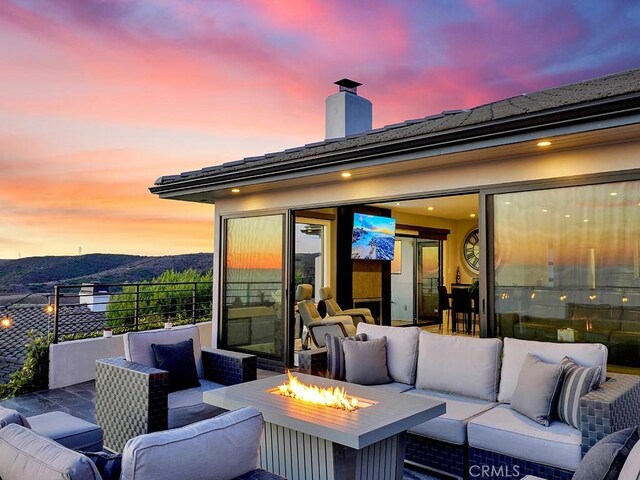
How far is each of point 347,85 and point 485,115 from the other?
17.8 ft

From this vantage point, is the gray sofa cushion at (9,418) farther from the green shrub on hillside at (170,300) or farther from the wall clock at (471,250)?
the wall clock at (471,250)

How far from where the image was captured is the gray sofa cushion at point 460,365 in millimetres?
3753

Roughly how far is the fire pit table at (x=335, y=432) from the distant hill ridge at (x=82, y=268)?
9459 millimetres

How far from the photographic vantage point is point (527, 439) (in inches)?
116

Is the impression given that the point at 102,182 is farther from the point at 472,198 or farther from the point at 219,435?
the point at 219,435

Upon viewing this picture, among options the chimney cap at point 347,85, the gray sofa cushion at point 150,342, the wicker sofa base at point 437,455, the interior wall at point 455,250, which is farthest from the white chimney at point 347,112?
the wicker sofa base at point 437,455

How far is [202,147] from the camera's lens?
9.69 meters

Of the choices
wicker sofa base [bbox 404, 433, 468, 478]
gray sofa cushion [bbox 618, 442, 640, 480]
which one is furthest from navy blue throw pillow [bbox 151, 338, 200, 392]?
gray sofa cushion [bbox 618, 442, 640, 480]

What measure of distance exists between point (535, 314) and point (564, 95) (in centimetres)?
189

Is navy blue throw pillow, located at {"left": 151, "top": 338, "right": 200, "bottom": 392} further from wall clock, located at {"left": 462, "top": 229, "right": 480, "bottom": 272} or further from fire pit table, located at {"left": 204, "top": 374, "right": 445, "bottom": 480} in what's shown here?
wall clock, located at {"left": 462, "top": 229, "right": 480, "bottom": 272}

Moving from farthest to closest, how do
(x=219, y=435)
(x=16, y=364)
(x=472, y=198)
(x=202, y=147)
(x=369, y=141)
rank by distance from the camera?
(x=202, y=147) → (x=472, y=198) → (x=16, y=364) → (x=369, y=141) → (x=219, y=435)

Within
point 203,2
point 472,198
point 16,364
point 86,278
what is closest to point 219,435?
point 16,364

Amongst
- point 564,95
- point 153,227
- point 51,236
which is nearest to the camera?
point 564,95

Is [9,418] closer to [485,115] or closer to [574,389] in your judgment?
[574,389]
